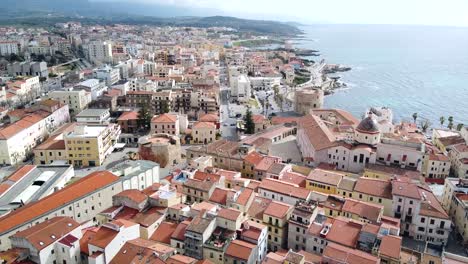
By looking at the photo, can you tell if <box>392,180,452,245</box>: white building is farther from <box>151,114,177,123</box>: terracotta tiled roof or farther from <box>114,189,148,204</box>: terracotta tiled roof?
<box>151,114,177,123</box>: terracotta tiled roof

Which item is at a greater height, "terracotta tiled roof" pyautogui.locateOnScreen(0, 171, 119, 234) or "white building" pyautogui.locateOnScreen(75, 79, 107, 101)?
"white building" pyautogui.locateOnScreen(75, 79, 107, 101)

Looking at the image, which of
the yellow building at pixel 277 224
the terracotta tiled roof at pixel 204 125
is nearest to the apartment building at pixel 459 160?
the yellow building at pixel 277 224

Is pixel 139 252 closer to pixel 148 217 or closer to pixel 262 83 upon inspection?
pixel 148 217

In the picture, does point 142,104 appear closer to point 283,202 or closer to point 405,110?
point 283,202

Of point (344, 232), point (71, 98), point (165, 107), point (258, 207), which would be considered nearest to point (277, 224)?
point (258, 207)

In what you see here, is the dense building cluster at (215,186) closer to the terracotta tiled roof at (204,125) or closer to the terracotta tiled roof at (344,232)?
the terracotta tiled roof at (344,232)

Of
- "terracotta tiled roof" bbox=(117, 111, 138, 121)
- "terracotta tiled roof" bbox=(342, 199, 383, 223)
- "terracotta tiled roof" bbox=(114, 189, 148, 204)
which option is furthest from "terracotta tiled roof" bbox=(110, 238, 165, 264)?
"terracotta tiled roof" bbox=(117, 111, 138, 121)

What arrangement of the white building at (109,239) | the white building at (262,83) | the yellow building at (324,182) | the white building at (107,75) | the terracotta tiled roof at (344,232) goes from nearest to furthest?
the white building at (109,239)
the terracotta tiled roof at (344,232)
the yellow building at (324,182)
the white building at (107,75)
the white building at (262,83)
